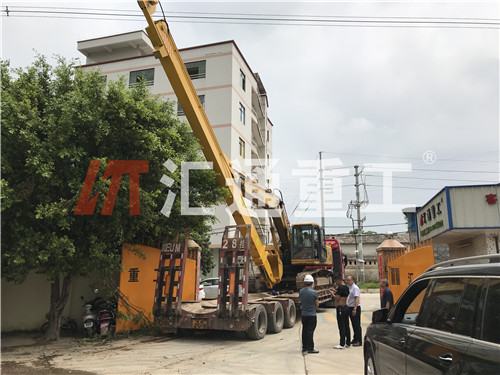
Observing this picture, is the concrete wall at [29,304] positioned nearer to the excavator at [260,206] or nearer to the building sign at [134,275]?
the building sign at [134,275]

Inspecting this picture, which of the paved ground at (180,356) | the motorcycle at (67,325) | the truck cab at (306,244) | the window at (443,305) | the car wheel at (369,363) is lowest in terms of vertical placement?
the paved ground at (180,356)

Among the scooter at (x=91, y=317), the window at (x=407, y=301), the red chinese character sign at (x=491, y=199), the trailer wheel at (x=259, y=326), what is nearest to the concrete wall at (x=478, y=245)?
the red chinese character sign at (x=491, y=199)

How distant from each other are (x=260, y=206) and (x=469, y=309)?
1128cm

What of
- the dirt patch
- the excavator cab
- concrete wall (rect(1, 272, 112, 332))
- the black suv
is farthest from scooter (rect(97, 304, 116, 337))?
the black suv

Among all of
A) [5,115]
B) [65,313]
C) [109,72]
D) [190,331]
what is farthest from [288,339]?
[109,72]

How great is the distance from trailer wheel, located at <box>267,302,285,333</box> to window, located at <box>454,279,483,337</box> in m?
8.82

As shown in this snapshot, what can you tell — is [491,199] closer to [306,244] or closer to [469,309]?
[306,244]

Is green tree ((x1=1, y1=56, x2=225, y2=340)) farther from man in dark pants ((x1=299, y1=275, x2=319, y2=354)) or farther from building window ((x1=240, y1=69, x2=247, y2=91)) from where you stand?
building window ((x1=240, y1=69, x2=247, y2=91))

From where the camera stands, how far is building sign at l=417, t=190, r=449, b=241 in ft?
54.3

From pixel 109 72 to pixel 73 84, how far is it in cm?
2277

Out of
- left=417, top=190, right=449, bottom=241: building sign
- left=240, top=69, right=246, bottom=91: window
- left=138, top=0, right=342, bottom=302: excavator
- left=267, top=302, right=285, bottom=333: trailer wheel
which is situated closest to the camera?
left=138, top=0, right=342, bottom=302: excavator

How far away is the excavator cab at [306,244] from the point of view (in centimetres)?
1579

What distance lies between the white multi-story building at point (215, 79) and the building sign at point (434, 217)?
36.4 ft

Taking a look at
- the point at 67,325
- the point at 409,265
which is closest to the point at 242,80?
the point at 409,265
